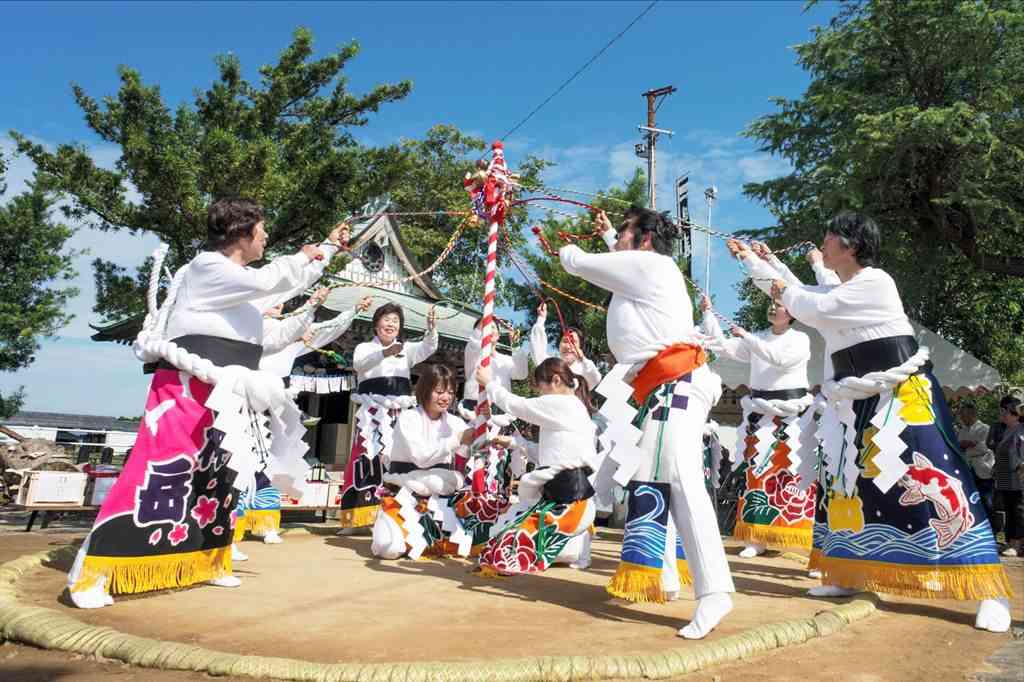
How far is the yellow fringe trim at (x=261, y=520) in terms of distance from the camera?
6.16m

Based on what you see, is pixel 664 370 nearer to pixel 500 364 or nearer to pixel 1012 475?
pixel 500 364

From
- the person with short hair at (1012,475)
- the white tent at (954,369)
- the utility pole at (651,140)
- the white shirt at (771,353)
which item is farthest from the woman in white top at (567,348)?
the utility pole at (651,140)

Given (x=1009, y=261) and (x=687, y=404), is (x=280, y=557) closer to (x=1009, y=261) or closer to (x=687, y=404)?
(x=687, y=404)

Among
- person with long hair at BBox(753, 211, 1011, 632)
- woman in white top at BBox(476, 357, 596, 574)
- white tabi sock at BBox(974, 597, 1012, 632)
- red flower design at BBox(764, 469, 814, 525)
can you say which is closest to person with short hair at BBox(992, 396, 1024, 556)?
red flower design at BBox(764, 469, 814, 525)

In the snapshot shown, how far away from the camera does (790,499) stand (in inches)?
238

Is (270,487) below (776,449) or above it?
below

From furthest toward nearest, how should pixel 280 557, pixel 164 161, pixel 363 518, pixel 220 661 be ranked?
pixel 164 161
pixel 363 518
pixel 280 557
pixel 220 661

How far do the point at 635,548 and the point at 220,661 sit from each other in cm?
187

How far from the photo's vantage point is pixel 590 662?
2.65 m

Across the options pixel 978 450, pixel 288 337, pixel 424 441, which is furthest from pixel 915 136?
pixel 288 337

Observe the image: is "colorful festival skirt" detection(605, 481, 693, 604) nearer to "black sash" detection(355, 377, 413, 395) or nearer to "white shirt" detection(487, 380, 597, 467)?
"white shirt" detection(487, 380, 597, 467)

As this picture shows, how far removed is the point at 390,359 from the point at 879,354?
430 centimetres

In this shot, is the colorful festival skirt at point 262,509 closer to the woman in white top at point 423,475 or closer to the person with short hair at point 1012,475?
the woman in white top at point 423,475

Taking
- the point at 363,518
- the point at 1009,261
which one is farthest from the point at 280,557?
the point at 1009,261
